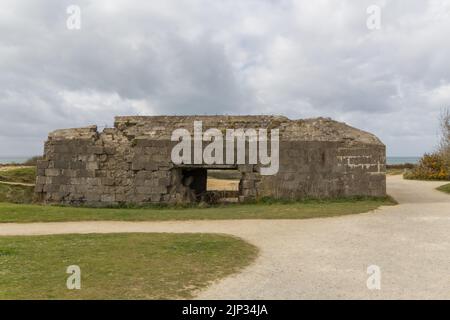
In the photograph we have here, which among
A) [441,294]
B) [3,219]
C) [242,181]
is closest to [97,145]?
[3,219]

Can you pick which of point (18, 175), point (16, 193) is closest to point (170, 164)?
point (16, 193)

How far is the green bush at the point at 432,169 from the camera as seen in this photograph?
102ft

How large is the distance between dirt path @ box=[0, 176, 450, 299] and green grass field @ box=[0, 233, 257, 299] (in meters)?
0.54

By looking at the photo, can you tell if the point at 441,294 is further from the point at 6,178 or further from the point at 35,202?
the point at 6,178

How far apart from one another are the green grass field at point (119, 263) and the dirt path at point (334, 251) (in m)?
0.54

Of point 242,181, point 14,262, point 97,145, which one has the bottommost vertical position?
point 14,262

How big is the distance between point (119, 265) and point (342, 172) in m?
12.3

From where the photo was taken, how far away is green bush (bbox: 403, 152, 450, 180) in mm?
31141

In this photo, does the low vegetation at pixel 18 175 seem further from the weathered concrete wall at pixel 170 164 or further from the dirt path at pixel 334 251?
the dirt path at pixel 334 251

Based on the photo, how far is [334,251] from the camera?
9.02 m

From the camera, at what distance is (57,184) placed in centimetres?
1902

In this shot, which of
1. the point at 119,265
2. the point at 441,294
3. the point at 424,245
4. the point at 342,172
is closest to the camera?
the point at 441,294

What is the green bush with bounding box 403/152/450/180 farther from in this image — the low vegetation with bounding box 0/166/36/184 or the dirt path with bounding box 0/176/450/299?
the low vegetation with bounding box 0/166/36/184

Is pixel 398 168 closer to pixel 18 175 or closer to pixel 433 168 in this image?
pixel 433 168
